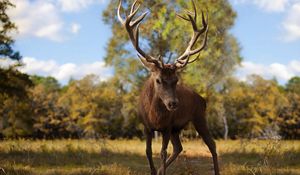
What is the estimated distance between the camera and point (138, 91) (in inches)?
942

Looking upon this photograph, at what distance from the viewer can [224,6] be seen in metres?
22.5

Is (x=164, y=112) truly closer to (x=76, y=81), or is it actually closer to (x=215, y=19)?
(x=215, y=19)

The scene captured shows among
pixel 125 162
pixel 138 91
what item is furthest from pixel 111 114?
pixel 125 162

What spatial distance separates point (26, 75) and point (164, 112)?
8.98 m

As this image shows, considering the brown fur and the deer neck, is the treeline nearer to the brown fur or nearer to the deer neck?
the brown fur

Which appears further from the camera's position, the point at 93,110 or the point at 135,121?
the point at 93,110

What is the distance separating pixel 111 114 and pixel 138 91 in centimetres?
1394

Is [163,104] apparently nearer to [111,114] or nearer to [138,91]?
[138,91]

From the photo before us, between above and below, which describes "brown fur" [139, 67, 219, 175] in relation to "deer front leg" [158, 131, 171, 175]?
above

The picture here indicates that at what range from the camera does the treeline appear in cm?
3581

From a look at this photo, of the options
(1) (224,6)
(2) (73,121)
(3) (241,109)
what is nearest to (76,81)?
(2) (73,121)

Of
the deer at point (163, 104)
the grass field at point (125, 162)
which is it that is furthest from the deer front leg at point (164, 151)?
the grass field at point (125, 162)

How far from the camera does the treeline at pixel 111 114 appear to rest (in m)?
35.8

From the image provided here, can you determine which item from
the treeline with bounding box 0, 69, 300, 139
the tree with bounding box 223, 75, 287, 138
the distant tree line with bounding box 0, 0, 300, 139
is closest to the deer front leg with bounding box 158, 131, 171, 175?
the distant tree line with bounding box 0, 0, 300, 139
